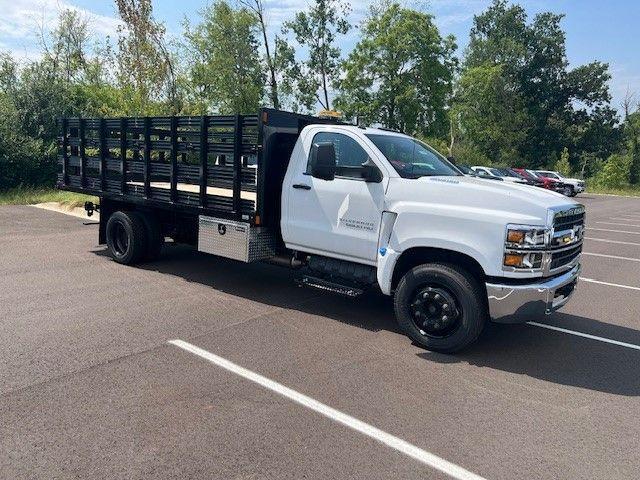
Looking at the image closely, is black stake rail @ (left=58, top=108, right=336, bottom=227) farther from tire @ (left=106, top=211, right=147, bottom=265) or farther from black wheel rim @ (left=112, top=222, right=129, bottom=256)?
black wheel rim @ (left=112, top=222, right=129, bottom=256)

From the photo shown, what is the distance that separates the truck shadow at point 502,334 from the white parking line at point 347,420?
1.49 meters

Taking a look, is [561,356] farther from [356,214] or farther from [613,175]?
[613,175]

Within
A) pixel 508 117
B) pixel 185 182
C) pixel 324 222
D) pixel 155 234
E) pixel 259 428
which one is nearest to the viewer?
pixel 259 428

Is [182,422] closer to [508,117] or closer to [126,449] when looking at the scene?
[126,449]

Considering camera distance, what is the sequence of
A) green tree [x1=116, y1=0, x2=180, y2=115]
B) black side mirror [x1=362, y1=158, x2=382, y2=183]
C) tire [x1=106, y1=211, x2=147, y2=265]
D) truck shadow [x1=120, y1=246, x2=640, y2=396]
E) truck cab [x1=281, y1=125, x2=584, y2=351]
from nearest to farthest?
truck cab [x1=281, y1=125, x2=584, y2=351] < truck shadow [x1=120, y1=246, x2=640, y2=396] < black side mirror [x1=362, y1=158, x2=382, y2=183] < tire [x1=106, y1=211, x2=147, y2=265] < green tree [x1=116, y1=0, x2=180, y2=115]

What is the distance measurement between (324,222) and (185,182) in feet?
7.48

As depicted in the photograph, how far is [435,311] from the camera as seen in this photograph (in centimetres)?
514

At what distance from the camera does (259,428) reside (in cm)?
361

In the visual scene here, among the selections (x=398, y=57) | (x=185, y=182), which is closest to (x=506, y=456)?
(x=185, y=182)

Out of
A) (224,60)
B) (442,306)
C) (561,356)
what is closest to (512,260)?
(442,306)

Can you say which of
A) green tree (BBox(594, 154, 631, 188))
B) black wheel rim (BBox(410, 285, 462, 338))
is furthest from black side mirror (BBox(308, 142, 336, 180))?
green tree (BBox(594, 154, 631, 188))

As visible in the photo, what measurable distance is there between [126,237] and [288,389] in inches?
201

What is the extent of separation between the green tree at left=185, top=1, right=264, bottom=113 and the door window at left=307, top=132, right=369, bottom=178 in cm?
2947

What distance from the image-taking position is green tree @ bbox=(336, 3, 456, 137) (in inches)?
1379
